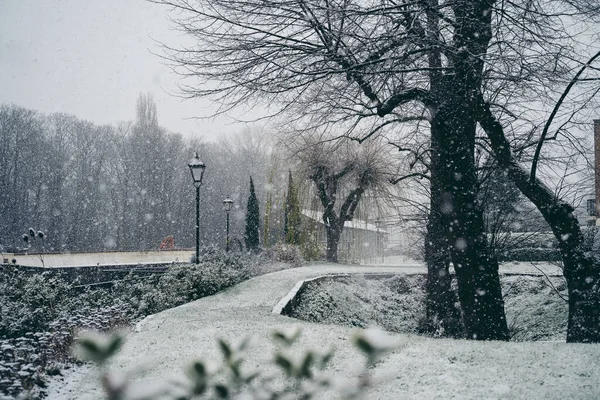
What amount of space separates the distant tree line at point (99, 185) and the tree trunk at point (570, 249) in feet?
99.0

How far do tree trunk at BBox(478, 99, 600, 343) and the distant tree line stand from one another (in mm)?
30190

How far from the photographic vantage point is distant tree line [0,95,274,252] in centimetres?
3219

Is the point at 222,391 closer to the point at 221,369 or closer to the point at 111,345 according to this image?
the point at 221,369

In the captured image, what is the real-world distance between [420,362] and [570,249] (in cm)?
367

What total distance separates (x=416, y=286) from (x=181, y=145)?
30420 millimetres

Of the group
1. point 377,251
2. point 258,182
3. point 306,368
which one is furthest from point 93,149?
point 306,368

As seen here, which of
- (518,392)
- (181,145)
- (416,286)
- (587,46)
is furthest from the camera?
(181,145)

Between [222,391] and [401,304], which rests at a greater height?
[222,391]

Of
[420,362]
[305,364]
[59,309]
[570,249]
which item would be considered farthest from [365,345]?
[59,309]

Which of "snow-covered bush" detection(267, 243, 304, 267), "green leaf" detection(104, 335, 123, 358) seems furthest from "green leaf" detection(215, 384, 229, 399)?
"snow-covered bush" detection(267, 243, 304, 267)

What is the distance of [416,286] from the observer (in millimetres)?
15555

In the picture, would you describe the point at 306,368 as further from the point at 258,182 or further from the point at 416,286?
the point at 258,182

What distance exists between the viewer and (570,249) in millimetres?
6547

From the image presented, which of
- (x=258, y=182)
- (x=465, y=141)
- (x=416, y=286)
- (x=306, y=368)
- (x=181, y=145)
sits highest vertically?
(x=181, y=145)
